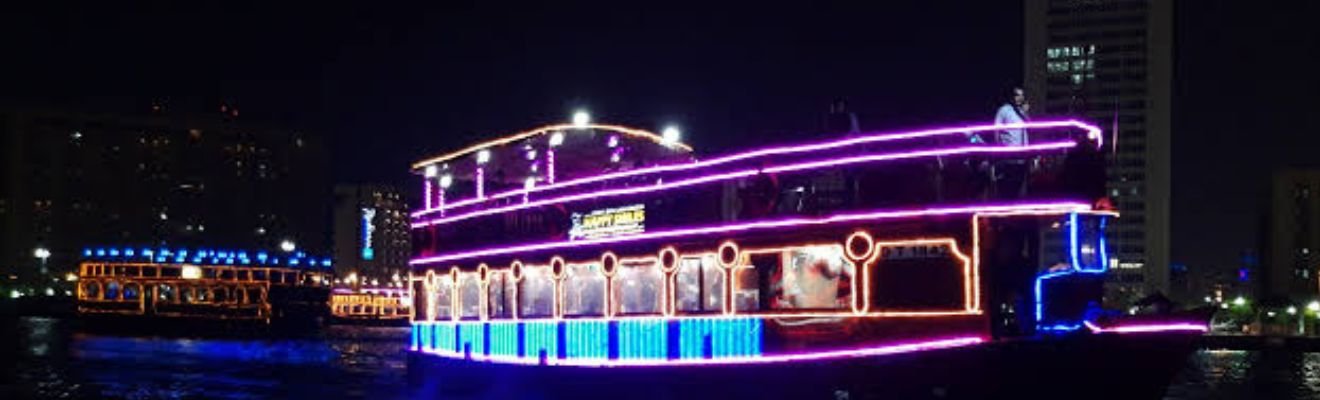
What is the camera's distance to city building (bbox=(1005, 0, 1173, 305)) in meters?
112

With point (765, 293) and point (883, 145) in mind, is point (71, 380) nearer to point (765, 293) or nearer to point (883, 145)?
point (765, 293)

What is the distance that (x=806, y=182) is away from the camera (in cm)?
1836

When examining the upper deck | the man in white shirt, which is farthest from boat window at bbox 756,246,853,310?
the man in white shirt

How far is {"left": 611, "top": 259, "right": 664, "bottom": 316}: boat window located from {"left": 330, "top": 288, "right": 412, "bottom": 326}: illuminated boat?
7068cm

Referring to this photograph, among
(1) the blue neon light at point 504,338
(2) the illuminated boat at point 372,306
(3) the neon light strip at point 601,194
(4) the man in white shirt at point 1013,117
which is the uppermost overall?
(4) the man in white shirt at point 1013,117

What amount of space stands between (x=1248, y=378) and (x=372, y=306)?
210 feet

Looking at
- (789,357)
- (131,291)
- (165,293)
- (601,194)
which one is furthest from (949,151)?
(131,291)

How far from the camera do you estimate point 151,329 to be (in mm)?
59812

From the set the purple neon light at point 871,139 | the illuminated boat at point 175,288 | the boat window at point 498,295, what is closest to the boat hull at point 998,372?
the purple neon light at point 871,139

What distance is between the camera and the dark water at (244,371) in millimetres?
26594

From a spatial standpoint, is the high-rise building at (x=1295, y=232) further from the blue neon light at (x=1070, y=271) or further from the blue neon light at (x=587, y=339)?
the blue neon light at (x=1070, y=271)

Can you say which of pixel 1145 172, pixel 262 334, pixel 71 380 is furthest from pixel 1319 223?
pixel 71 380

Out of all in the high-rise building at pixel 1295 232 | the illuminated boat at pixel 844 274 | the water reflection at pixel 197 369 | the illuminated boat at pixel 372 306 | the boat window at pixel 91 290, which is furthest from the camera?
the high-rise building at pixel 1295 232

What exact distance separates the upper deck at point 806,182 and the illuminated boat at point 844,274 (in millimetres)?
26
